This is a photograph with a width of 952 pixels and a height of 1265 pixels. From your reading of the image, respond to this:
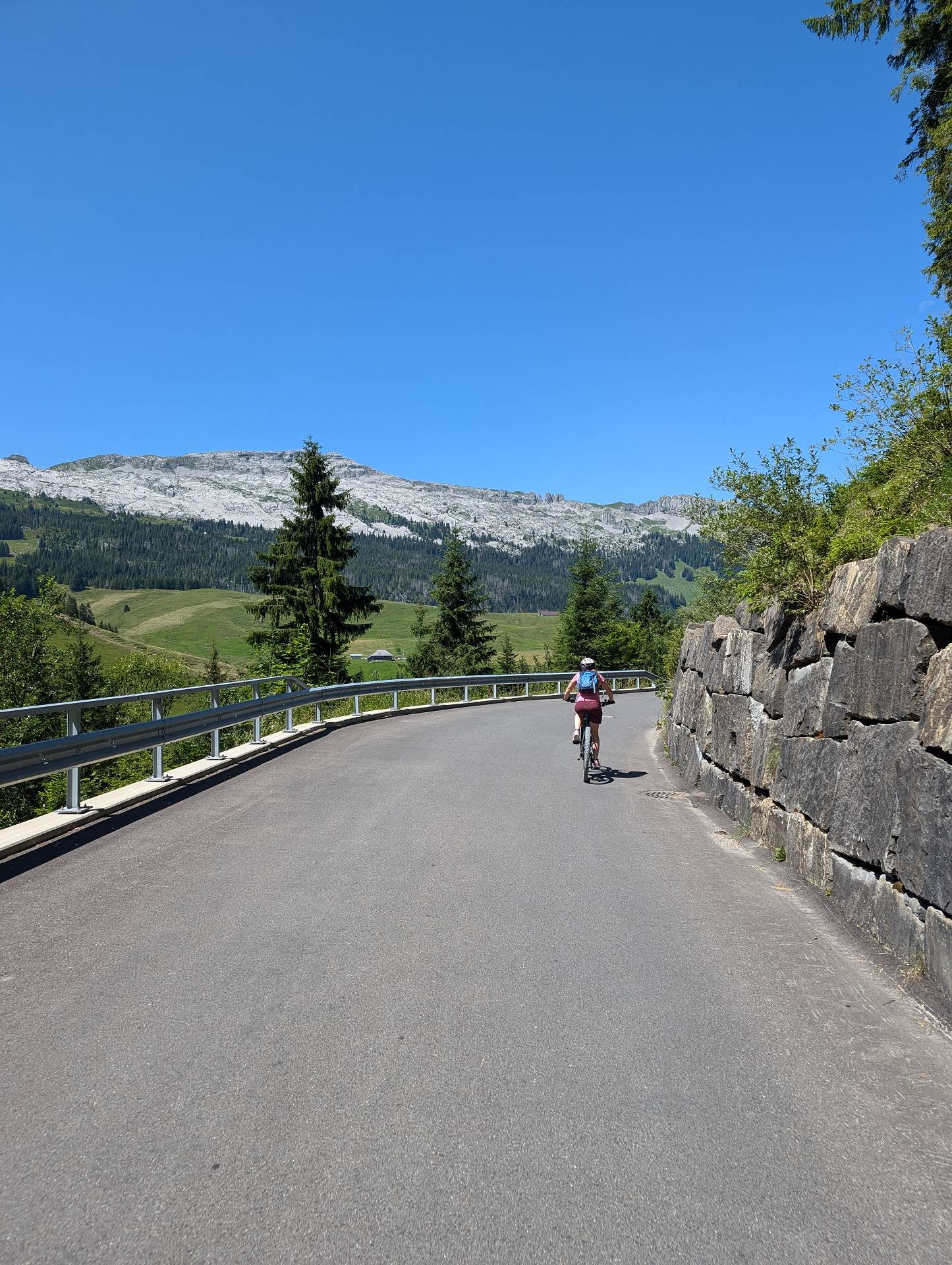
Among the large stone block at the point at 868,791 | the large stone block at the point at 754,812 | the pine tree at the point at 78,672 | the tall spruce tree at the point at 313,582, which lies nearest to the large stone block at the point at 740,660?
the large stone block at the point at 754,812

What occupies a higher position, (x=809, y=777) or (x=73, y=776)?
(x=809, y=777)

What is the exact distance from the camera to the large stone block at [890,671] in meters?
5.78

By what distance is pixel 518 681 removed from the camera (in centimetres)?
3438

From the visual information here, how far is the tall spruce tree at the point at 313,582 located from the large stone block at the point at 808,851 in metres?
33.3

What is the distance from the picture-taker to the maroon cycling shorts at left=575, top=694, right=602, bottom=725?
13.7 meters

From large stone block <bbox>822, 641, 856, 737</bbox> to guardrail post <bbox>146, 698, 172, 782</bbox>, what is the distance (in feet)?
23.7

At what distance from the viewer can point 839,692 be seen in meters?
7.19

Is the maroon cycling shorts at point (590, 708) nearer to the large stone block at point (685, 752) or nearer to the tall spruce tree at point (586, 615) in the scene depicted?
the large stone block at point (685, 752)

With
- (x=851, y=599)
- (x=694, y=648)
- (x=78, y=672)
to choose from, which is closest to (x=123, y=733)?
(x=851, y=599)

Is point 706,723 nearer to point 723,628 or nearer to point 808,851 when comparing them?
point 723,628

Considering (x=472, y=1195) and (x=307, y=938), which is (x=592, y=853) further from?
(x=472, y=1195)

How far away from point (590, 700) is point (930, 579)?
841 cm

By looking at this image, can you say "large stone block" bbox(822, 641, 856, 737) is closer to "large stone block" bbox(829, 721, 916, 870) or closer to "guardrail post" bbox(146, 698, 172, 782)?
"large stone block" bbox(829, 721, 916, 870)

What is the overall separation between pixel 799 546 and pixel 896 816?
4191 millimetres
